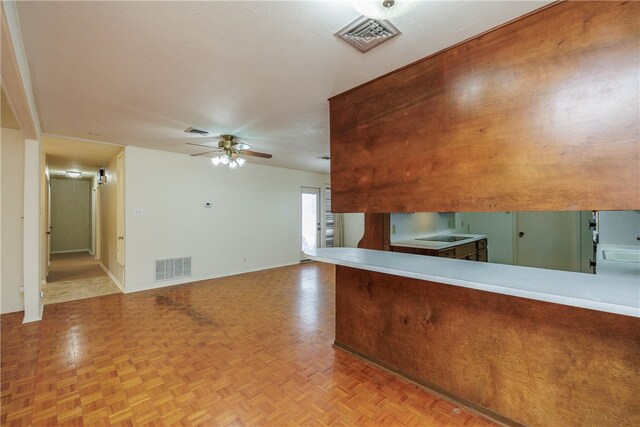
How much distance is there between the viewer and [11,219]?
12.3 feet

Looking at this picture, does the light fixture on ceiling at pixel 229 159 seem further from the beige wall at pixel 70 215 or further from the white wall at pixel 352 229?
the beige wall at pixel 70 215

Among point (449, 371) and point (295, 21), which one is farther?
point (449, 371)

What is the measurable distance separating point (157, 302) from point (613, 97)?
524cm

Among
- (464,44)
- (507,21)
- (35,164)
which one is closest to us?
(507,21)

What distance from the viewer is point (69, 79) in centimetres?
227

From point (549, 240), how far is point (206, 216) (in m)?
6.16

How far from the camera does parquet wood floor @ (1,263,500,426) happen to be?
1.87 meters

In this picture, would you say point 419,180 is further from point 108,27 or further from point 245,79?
point 108,27

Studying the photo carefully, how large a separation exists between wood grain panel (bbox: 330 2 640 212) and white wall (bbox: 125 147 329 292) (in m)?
4.32

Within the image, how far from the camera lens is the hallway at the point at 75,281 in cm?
455

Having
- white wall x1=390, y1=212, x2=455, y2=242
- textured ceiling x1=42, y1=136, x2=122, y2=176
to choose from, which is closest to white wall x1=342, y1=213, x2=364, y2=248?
white wall x1=390, y1=212, x2=455, y2=242

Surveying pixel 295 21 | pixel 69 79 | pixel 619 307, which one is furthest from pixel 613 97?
pixel 69 79

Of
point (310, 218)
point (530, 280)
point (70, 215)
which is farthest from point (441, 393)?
point (70, 215)

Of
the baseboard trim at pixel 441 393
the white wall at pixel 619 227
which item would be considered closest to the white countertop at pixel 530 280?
the white wall at pixel 619 227
